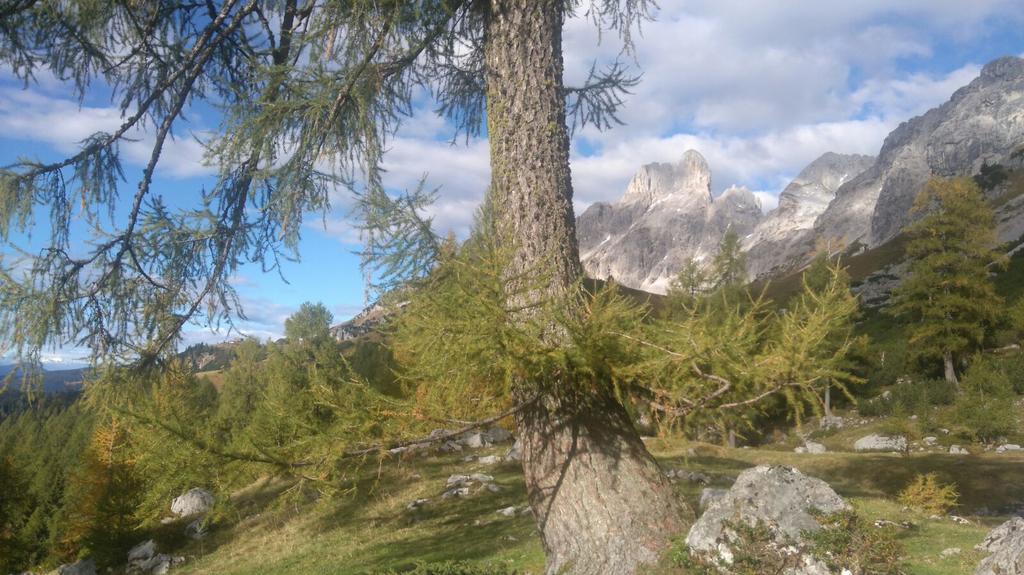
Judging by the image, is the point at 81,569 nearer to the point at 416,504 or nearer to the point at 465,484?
the point at 416,504

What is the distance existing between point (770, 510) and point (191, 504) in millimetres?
20107

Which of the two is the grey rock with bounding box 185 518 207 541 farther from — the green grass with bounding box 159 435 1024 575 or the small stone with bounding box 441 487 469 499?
the small stone with bounding box 441 487 469 499

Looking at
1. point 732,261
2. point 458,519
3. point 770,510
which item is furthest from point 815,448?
point 770,510

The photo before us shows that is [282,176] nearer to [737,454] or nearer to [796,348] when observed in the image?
[796,348]

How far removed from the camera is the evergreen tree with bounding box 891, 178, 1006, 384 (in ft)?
95.8

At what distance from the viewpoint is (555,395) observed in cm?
448

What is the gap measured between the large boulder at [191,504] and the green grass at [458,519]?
1.16 metres

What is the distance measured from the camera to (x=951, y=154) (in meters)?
112

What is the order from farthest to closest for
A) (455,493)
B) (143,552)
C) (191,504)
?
(191,504)
(143,552)
(455,493)

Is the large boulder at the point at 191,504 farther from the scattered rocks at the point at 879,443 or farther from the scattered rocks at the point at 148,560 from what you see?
the scattered rocks at the point at 879,443

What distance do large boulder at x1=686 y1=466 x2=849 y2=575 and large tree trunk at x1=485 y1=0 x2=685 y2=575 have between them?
418mm

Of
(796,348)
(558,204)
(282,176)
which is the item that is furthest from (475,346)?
(282,176)

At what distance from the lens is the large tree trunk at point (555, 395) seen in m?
4.36

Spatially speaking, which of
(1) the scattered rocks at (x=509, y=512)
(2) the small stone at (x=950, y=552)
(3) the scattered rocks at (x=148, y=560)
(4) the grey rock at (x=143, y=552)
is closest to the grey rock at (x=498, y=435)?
(1) the scattered rocks at (x=509, y=512)
